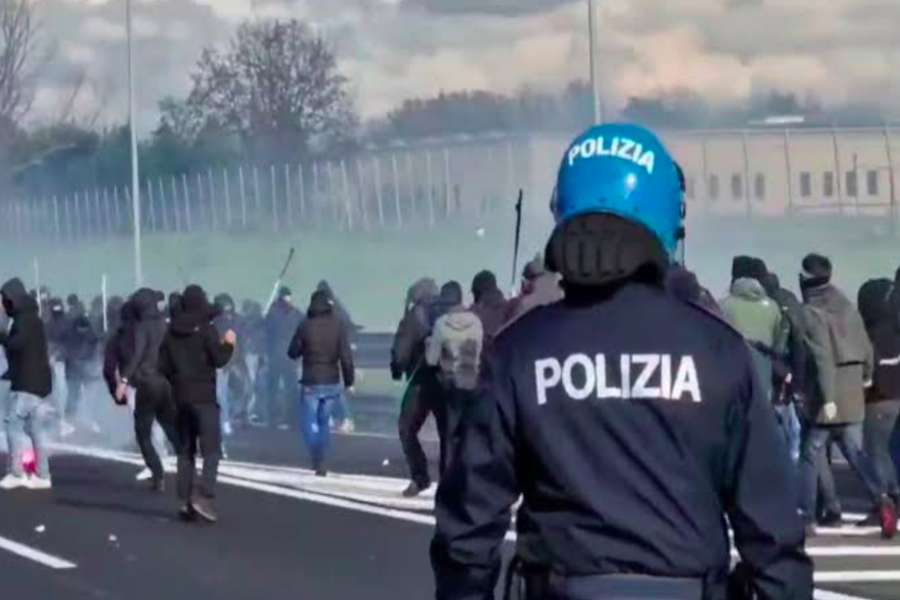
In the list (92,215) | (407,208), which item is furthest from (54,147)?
(407,208)

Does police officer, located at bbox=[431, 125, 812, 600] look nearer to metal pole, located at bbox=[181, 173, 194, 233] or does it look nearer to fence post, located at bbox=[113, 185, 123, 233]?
metal pole, located at bbox=[181, 173, 194, 233]

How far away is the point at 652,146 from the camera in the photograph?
14.2 feet

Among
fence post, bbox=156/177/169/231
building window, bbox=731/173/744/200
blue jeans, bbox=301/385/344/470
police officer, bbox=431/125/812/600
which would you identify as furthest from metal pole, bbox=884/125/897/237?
police officer, bbox=431/125/812/600

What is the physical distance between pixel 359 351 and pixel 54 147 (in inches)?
1070

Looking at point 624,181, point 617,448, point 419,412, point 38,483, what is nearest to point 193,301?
Result: point 419,412

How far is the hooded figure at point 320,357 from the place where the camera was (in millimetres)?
20125

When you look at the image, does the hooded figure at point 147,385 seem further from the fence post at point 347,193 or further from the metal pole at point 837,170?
the fence post at point 347,193

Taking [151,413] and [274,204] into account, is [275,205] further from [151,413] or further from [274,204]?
[151,413]

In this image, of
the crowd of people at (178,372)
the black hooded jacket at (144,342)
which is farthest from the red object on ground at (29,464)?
the black hooded jacket at (144,342)

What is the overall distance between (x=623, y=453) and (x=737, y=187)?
2429 centimetres

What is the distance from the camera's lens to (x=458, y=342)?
1662cm

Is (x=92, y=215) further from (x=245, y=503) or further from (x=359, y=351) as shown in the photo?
(x=245, y=503)

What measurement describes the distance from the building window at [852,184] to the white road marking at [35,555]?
46.5ft

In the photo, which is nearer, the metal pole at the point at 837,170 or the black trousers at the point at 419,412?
the black trousers at the point at 419,412
